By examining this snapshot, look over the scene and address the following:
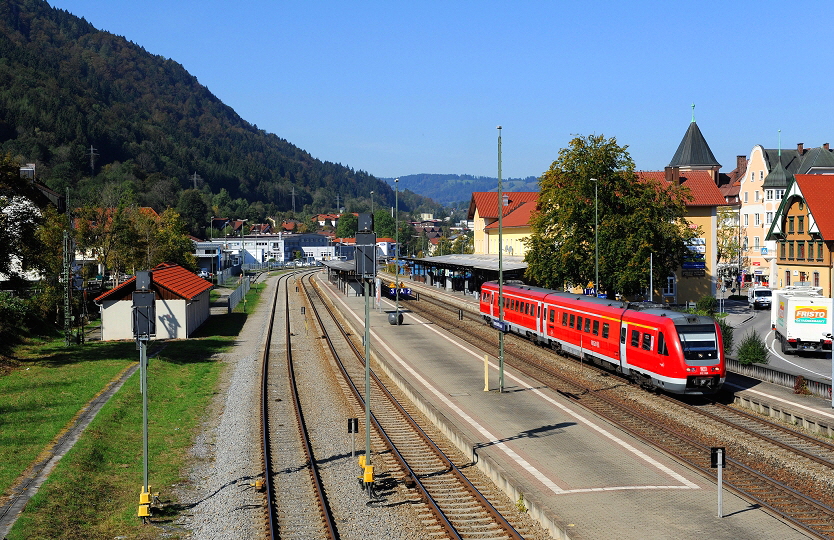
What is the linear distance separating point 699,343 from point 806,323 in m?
12.9

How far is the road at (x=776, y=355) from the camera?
3108 centimetres

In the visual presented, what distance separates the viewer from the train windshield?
24.1 m

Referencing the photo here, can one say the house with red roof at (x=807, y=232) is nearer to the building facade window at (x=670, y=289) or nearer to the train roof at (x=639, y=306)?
the building facade window at (x=670, y=289)

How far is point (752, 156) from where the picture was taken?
100938 millimetres

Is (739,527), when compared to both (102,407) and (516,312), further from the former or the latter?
(516,312)

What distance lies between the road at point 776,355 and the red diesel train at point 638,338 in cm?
588

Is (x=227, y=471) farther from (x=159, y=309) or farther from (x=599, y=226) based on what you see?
(x=599, y=226)

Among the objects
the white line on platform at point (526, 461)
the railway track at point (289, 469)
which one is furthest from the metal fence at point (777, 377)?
the railway track at point (289, 469)

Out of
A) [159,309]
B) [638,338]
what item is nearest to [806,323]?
[638,338]

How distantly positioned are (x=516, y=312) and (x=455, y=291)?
3993cm

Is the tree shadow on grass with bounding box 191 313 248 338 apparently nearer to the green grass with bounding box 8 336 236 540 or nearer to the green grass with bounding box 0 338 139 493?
the green grass with bounding box 0 338 139 493

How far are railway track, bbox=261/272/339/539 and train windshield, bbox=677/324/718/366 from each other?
11562 mm

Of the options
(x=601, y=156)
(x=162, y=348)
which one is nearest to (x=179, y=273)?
(x=162, y=348)

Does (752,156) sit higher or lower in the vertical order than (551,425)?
higher
